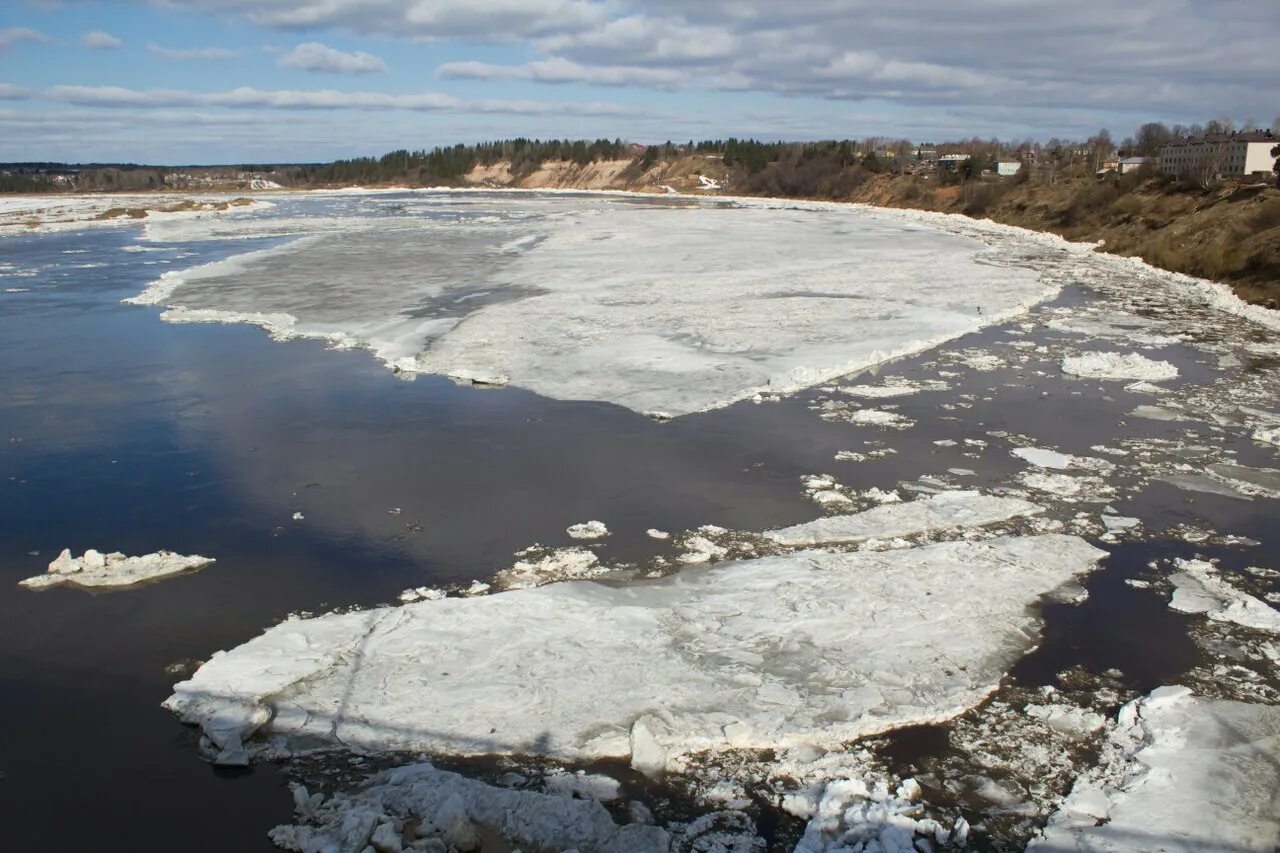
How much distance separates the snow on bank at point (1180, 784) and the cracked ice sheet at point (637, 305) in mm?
6427

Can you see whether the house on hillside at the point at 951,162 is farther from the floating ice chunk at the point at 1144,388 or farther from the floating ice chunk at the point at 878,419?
the floating ice chunk at the point at 878,419

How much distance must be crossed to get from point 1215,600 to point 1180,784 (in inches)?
92.8

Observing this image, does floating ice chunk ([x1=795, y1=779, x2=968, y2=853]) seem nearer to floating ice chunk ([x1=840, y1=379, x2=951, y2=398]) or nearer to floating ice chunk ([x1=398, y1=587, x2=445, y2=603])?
floating ice chunk ([x1=398, y1=587, x2=445, y2=603])

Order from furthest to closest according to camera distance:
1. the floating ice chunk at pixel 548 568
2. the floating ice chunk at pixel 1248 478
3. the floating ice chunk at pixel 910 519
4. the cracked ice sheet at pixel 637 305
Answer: the cracked ice sheet at pixel 637 305 < the floating ice chunk at pixel 1248 478 < the floating ice chunk at pixel 910 519 < the floating ice chunk at pixel 548 568

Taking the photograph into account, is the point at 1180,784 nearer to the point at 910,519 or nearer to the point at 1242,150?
the point at 910,519

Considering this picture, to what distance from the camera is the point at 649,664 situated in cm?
556

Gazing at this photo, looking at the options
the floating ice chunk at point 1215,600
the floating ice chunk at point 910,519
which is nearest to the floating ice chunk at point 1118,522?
the floating ice chunk at point 910,519

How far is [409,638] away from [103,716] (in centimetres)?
166

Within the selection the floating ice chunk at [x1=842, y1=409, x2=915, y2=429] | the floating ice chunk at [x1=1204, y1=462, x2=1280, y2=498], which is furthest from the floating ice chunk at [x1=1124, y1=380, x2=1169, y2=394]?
the floating ice chunk at [x1=842, y1=409, x2=915, y2=429]

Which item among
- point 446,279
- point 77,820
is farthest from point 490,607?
point 446,279

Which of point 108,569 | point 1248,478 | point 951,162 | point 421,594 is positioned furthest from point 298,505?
point 951,162

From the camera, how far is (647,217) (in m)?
47.4

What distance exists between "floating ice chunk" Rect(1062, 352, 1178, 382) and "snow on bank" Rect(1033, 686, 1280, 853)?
8.45 m

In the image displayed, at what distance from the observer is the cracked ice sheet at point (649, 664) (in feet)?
16.4
